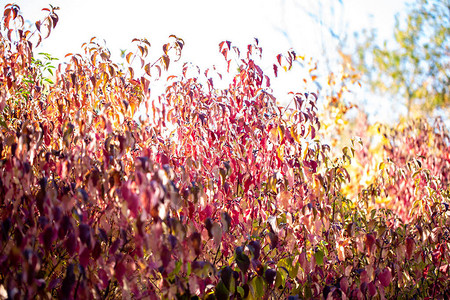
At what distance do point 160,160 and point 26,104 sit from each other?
1137 millimetres

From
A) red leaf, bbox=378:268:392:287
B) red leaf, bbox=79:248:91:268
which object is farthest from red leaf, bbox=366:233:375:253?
red leaf, bbox=79:248:91:268

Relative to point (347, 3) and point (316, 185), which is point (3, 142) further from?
point (347, 3)

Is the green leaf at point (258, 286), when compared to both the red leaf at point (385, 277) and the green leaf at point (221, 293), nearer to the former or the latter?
the green leaf at point (221, 293)

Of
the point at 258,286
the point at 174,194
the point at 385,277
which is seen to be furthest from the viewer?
the point at 385,277

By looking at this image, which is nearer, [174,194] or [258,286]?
[174,194]

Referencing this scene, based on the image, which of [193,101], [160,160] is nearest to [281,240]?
[160,160]

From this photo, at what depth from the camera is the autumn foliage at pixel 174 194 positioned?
58.0 inches

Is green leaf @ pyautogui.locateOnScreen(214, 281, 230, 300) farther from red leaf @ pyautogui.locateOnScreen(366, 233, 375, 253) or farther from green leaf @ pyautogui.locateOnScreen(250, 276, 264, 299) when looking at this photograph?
red leaf @ pyautogui.locateOnScreen(366, 233, 375, 253)

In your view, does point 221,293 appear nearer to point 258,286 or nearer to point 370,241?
point 258,286

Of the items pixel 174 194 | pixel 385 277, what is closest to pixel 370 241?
pixel 385 277

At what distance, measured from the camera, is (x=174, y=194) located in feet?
4.59

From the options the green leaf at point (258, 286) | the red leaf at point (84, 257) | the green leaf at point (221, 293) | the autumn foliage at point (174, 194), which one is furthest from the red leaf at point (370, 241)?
the red leaf at point (84, 257)

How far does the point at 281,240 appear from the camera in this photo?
2.21 meters

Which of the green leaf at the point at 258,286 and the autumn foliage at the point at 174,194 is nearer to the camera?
the autumn foliage at the point at 174,194
